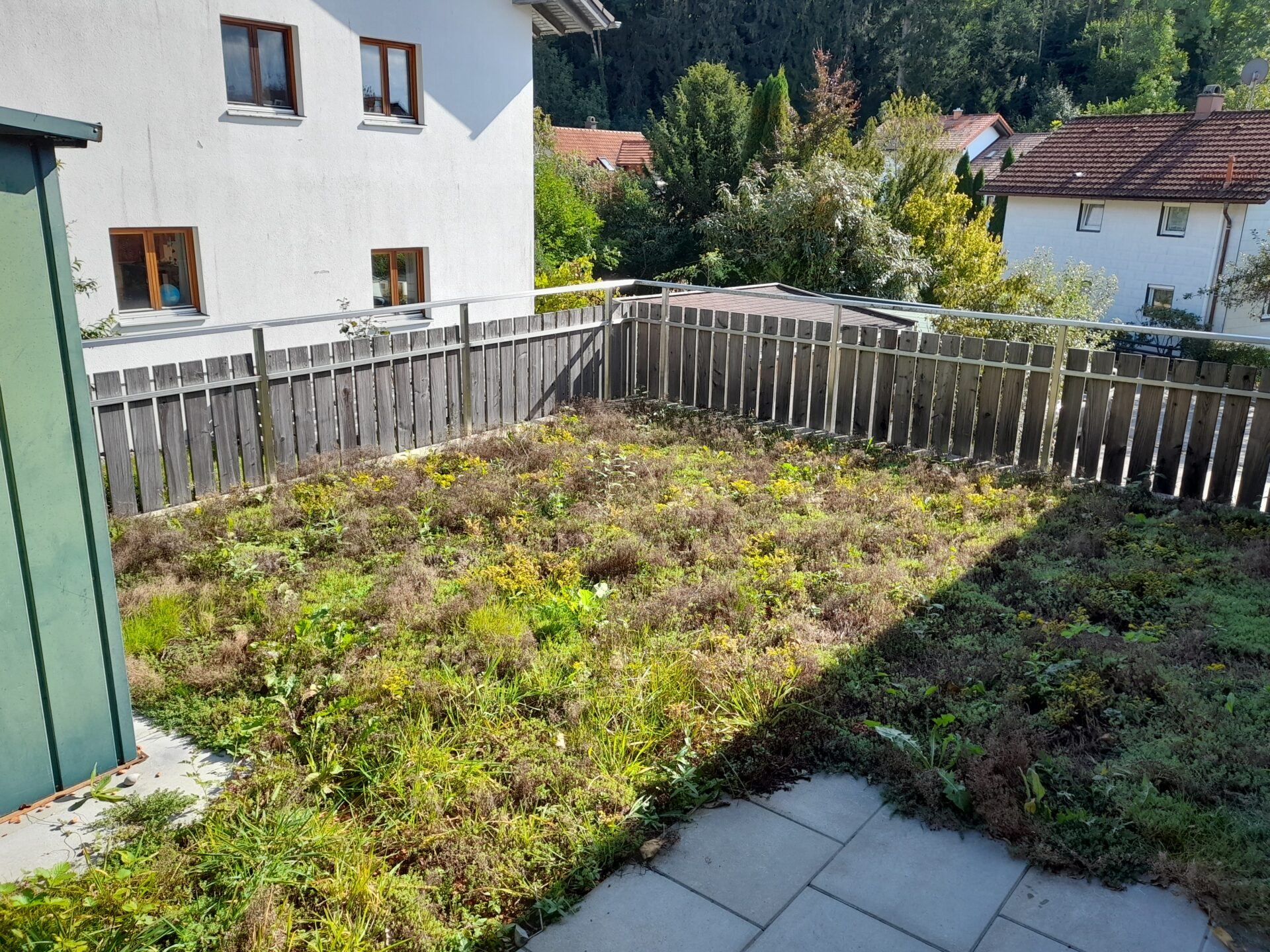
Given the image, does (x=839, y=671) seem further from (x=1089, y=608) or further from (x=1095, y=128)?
(x=1095, y=128)

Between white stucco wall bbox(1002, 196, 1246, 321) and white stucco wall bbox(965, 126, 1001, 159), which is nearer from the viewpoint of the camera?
white stucco wall bbox(1002, 196, 1246, 321)

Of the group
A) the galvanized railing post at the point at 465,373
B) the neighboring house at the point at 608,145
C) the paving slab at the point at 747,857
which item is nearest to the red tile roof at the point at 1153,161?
the neighboring house at the point at 608,145

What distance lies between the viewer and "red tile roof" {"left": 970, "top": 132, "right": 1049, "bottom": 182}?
4219cm

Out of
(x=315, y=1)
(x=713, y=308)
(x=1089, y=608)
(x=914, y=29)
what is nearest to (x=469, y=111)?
(x=315, y=1)

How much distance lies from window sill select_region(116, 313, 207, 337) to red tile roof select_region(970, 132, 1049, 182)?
36.9 meters

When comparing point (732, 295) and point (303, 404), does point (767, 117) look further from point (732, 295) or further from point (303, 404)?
point (303, 404)

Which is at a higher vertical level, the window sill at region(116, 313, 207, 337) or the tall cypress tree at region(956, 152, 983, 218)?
the tall cypress tree at region(956, 152, 983, 218)

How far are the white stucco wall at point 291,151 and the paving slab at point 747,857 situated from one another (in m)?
9.26

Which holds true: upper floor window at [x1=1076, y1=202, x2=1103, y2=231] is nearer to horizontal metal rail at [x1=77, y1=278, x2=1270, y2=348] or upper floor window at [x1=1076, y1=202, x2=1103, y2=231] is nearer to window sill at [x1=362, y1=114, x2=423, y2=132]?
horizontal metal rail at [x1=77, y1=278, x2=1270, y2=348]

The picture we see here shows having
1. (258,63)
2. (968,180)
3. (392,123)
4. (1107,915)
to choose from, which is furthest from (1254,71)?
(1107,915)

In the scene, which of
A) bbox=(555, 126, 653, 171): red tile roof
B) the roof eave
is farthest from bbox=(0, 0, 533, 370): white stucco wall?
bbox=(555, 126, 653, 171): red tile roof

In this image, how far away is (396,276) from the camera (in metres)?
14.1

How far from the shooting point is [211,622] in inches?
209

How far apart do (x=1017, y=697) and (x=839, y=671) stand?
827mm
